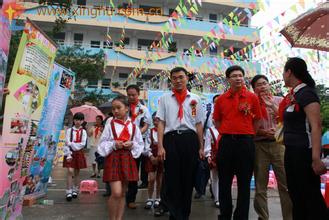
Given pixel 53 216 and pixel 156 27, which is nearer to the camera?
pixel 53 216

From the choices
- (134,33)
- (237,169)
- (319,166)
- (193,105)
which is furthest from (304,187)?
(134,33)

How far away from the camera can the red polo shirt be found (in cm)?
360

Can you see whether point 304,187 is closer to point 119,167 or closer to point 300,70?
point 300,70

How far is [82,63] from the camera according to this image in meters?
20.0

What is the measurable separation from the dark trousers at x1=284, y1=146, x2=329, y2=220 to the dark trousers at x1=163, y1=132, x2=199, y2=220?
116 cm

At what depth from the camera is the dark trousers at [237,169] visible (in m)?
3.54

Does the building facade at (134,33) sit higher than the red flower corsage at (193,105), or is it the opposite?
the building facade at (134,33)

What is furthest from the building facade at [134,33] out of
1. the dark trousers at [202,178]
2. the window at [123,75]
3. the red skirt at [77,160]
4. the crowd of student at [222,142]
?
the crowd of student at [222,142]

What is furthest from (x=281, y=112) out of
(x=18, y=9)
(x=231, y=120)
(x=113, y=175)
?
(x=18, y=9)

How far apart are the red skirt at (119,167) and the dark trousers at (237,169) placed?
1087mm

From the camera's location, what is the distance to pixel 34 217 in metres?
4.40

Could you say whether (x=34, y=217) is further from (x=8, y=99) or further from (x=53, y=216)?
(x=8, y=99)

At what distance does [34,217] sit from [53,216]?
0.82ft

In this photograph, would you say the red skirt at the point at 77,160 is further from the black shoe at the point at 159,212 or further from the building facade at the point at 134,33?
the building facade at the point at 134,33
